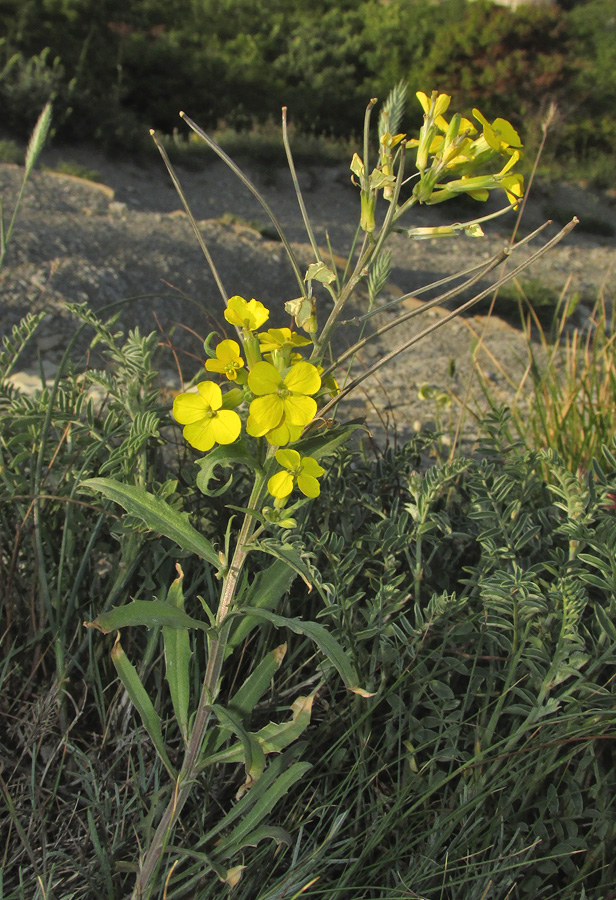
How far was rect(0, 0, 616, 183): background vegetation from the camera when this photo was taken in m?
8.28

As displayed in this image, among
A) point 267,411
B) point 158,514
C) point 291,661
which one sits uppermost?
point 267,411

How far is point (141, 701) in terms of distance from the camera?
1.04m

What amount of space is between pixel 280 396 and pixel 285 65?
1177cm

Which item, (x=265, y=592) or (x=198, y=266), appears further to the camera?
(x=198, y=266)

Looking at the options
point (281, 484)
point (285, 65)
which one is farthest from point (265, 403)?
point (285, 65)

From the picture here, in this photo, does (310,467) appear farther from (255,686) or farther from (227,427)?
(255,686)

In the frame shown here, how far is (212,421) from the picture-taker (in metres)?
0.84

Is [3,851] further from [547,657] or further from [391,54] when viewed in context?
[391,54]

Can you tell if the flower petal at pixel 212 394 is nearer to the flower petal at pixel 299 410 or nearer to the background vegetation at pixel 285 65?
the flower petal at pixel 299 410

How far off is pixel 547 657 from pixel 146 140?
8548 mm

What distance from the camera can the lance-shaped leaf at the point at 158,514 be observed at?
0.95m

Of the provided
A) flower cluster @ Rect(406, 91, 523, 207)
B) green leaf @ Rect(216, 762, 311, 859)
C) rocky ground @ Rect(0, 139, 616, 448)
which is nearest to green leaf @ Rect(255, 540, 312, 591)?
green leaf @ Rect(216, 762, 311, 859)

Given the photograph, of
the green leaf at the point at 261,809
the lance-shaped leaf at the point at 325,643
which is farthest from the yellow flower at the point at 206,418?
the green leaf at the point at 261,809

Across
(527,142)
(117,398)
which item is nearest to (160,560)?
(117,398)
